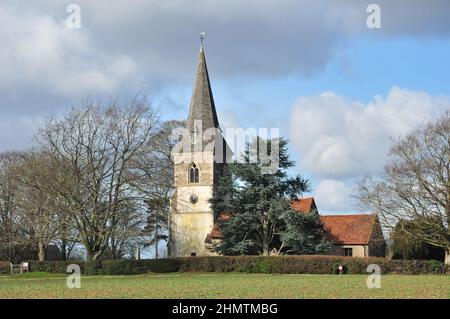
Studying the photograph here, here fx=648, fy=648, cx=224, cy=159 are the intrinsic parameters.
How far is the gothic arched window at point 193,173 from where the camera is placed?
2270 inches

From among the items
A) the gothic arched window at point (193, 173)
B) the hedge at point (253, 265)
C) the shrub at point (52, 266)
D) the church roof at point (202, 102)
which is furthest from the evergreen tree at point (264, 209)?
the shrub at point (52, 266)

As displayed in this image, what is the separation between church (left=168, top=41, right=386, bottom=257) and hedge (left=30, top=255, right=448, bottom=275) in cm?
624

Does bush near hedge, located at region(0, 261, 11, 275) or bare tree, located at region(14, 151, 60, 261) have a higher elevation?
bare tree, located at region(14, 151, 60, 261)

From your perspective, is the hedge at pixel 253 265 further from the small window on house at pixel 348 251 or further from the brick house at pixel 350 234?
the small window on house at pixel 348 251

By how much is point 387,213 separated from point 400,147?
4.94m

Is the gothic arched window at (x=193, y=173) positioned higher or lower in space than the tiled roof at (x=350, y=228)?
higher

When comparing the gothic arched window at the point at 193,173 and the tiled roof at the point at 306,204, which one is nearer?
the gothic arched window at the point at 193,173

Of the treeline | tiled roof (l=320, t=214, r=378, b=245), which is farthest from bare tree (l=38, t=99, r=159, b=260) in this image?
tiled roof (l=320, t=214, r=378, b=245)

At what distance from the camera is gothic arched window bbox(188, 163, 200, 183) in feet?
189

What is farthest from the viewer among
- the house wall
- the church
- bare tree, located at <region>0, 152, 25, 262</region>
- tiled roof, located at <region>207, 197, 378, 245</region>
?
Answer: tiled roof, located at <region>207, 197, 378, 245</region>

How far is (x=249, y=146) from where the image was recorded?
2052 inches

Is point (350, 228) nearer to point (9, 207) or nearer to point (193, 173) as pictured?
point (193, 173)

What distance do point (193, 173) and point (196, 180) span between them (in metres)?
0.72

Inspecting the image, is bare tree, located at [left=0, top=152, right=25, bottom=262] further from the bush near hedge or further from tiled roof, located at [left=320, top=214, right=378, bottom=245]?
tiled roof, located at [left=320, top=214, right=378, bottom=245]
